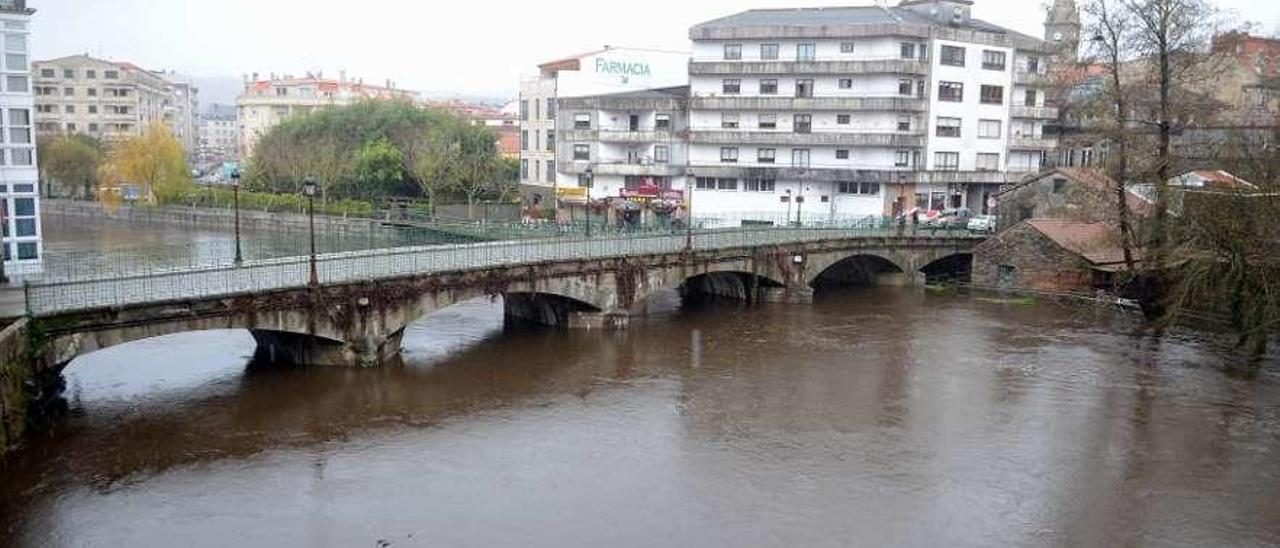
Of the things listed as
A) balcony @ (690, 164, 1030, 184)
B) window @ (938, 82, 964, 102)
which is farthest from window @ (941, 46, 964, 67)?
balcony @ (690, 164, 1030, 184)

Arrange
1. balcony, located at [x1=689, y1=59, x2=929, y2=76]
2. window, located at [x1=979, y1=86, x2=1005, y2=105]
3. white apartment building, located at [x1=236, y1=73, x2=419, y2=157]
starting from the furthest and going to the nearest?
white apartment building, located at [x1=236, y1=73, x2=419, y2=157]
window, located at [x1=979, y1=86, x2=1005, y2=105]
balcony, located at [x1=689, y1=59, x2=929, y2=76]

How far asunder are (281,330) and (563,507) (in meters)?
12.7

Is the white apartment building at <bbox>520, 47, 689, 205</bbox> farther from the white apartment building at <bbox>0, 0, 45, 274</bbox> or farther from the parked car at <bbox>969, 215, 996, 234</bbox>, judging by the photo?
the white apartment building at <bbox>0, 0, 45, 274</bbox>

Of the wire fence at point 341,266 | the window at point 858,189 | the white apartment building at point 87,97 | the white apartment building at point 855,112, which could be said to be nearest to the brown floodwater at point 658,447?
the wire fence at point 341,266

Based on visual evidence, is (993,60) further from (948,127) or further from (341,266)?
(341,266)

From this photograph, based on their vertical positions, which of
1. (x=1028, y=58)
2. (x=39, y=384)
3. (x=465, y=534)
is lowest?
(x=465, y=534)

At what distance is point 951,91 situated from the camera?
64.4 m

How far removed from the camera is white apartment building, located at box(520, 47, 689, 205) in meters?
71.5

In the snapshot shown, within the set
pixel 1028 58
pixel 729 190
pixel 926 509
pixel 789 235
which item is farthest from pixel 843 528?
pixel 1028 58

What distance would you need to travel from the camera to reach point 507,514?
834 inches

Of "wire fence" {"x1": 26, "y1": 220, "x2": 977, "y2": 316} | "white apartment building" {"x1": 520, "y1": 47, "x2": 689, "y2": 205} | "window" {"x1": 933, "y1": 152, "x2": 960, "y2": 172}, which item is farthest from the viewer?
"white apartment building" {"x1": 520, "y1": 47, "x2": 689, "y2": 205}

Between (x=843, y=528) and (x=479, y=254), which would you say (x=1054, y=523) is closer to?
(x=843, y=528)

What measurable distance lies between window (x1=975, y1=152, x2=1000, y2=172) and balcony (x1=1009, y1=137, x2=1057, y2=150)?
4.45ft

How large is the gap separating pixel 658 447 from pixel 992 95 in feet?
160
